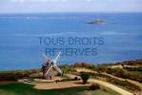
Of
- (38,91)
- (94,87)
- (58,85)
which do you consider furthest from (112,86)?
(38,91)

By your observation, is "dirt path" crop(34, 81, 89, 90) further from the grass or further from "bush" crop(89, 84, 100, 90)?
"bush" crop(89, 84, 100, 90)

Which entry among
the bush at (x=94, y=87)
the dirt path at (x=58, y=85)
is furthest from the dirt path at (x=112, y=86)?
the dirt path at (x=58, y=85)

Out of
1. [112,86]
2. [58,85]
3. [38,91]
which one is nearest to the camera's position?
[38,91]

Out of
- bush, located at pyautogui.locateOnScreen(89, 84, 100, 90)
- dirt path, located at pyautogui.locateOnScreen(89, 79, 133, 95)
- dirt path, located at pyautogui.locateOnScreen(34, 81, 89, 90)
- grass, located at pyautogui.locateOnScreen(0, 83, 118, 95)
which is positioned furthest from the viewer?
dirt path, located at pyautogui.locateOnScreen(34, 81, 89, 90)

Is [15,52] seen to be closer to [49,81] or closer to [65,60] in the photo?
[65,60]

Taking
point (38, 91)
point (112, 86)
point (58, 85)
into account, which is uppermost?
point (58, 85)

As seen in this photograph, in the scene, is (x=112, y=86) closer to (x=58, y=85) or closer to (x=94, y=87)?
(x=94, y=87)

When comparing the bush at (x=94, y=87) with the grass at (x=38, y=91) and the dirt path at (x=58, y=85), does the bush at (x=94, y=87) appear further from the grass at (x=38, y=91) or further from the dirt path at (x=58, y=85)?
the dirt path at (x=58, y=85)

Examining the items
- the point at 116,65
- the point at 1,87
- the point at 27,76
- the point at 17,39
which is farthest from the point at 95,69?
the point at 17,39

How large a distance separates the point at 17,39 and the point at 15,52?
98.4 feet

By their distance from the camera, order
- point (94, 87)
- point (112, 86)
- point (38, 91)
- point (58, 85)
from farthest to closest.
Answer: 1. point (58, 85)
2. point (112, 86)
3. point (94, 87)
4. point (38, 91)

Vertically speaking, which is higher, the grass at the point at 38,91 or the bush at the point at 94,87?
the bush at the point at 94,87

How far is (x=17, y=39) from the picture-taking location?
147 m

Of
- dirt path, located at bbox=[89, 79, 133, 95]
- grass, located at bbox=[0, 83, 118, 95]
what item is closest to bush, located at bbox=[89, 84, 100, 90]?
grass, located at bbox=[0, 83, 118, 95]
